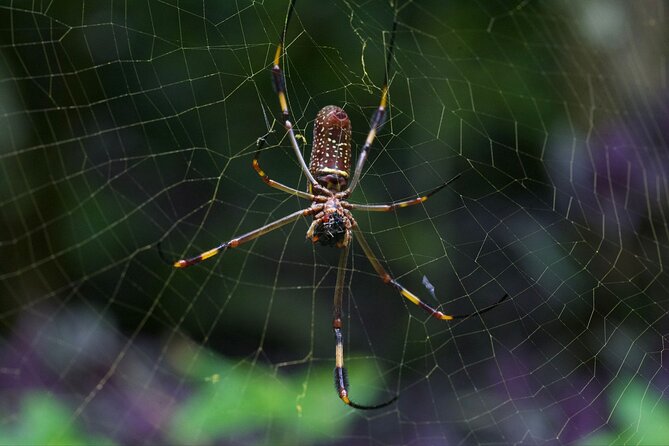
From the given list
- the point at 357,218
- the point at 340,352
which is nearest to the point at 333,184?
the point at 340,352

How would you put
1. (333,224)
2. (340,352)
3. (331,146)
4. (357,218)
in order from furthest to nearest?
(357,218) → (340,352) → (333,224) → (331,146)

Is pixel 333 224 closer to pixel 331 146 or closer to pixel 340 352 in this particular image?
pixel 331 146

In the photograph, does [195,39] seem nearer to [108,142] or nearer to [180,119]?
[180,119]

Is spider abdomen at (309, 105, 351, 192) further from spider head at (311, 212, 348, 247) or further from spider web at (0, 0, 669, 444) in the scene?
spider web at (0, 0, 669, 444)

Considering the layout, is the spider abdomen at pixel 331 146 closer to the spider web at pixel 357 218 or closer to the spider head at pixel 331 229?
the spider head at pixel 331 229

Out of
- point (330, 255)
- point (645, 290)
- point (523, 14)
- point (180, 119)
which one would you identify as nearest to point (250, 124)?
point (180, 119)

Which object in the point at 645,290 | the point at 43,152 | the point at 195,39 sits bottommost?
the point at 645,290

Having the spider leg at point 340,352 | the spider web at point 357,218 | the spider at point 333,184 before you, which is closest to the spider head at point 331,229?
the spider at point 333,184

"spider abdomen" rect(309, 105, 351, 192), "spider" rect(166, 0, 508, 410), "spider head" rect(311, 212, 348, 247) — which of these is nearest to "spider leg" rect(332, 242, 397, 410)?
"spider" rect(166, 0, 508, 410)
